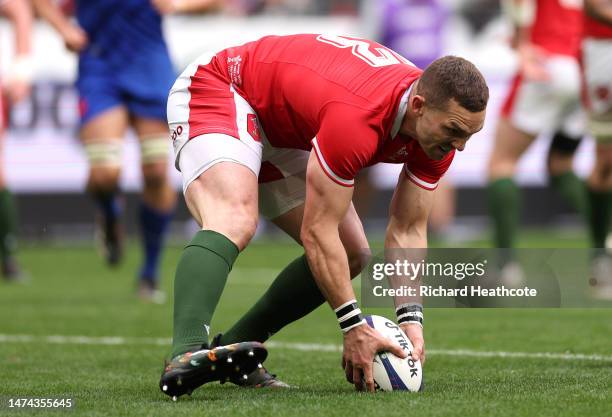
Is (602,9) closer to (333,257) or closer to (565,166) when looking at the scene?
(565,166)

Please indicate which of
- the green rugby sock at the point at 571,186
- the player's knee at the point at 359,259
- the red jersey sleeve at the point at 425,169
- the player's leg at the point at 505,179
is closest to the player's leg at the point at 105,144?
the player's leg at the point at 505,179

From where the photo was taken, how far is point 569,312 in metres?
7.61

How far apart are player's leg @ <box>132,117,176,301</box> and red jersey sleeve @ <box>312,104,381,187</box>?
410 cm

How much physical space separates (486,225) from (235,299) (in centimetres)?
767

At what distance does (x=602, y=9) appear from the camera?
7.55 metres

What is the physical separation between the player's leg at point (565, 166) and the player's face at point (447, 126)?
16.3ft

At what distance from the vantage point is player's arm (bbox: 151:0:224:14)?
8.11 meters

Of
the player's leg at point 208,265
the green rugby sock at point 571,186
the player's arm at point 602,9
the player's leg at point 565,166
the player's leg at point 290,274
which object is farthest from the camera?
the green rugby sock at point 571,186

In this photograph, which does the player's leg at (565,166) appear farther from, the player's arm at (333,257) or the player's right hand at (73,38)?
the player's arm at (333,257)

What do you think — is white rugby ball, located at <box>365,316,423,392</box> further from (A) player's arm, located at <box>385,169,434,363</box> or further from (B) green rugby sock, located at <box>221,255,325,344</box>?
(B) green rugby sock, located at <box>221,255,325,344</box>

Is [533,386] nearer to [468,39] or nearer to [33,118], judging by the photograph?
[33,118]

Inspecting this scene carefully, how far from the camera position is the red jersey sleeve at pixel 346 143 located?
411 cm

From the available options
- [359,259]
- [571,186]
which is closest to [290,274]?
[359,259]

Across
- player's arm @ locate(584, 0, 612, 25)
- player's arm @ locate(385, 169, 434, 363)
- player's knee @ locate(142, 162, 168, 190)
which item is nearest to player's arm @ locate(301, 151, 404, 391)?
player's arm @ locate(385, 169, 434, 363)
